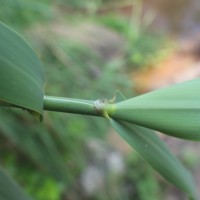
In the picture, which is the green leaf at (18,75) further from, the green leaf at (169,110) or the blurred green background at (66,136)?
the blurred green background at (66,136)

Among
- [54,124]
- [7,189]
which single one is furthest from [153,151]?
[54,124]

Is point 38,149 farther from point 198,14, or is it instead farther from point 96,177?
point 198,14

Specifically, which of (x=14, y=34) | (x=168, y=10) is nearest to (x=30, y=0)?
(x=14, y=34)

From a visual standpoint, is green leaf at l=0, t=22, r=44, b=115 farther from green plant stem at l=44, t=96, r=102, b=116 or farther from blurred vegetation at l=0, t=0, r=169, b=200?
blurred vegetation at l=0, t=0, r=169, b=200

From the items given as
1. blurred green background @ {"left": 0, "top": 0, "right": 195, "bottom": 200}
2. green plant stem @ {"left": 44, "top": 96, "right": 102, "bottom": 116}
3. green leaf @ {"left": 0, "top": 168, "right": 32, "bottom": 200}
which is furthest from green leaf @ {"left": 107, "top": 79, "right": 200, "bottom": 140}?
blurred green background @ {"left": 0, "top": 0, "right": 195, "bottom": 200}

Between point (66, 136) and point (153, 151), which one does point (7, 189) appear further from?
point (66, 136)
